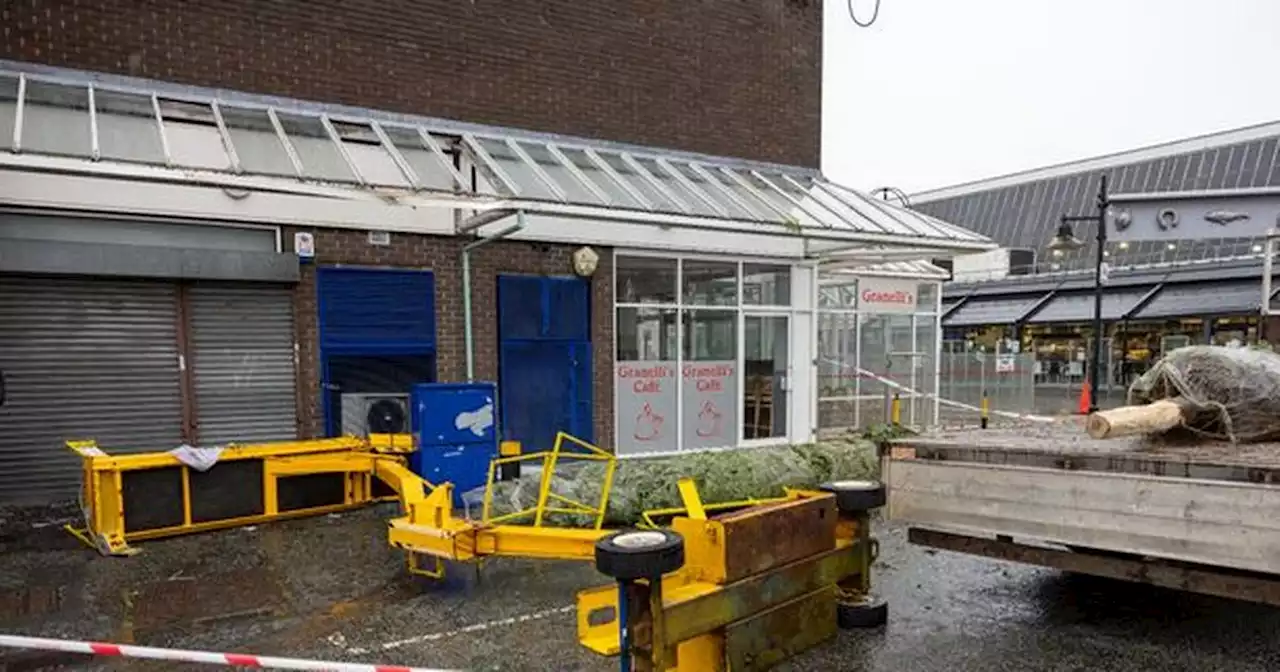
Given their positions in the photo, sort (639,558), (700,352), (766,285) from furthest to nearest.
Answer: (766,285) < (700,352) < (639,558)

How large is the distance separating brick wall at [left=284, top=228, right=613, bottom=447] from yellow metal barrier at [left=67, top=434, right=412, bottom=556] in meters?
1.69

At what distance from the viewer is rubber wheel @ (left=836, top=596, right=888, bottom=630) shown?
17.3ft

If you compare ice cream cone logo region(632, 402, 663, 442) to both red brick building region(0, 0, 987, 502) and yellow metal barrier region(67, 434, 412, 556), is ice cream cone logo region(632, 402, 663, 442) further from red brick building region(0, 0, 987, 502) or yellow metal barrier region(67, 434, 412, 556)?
yellow metal barrier region(67, 434, 412, 556)

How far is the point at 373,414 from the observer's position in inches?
395

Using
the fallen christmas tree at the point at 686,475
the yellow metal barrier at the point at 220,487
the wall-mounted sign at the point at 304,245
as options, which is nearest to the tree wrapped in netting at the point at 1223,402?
the fallen christmas tree at the point at 686,475

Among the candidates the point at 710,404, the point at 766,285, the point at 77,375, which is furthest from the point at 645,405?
the point at 77,375

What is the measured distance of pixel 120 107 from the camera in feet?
27.9

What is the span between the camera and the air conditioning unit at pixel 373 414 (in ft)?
32.9

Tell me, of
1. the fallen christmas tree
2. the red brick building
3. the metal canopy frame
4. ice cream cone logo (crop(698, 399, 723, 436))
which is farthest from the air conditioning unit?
ice cream cone logo (crop(698, 399, 723, 436))

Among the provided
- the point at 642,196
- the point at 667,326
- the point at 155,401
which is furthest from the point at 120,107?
the point at 667,326

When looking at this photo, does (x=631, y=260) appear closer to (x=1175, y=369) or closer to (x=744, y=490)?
(x=744, y=490)

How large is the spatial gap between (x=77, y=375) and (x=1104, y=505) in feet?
33.7

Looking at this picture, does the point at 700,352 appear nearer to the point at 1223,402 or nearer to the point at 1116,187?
the point at 1223,402

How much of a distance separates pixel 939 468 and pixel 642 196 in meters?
5.93
